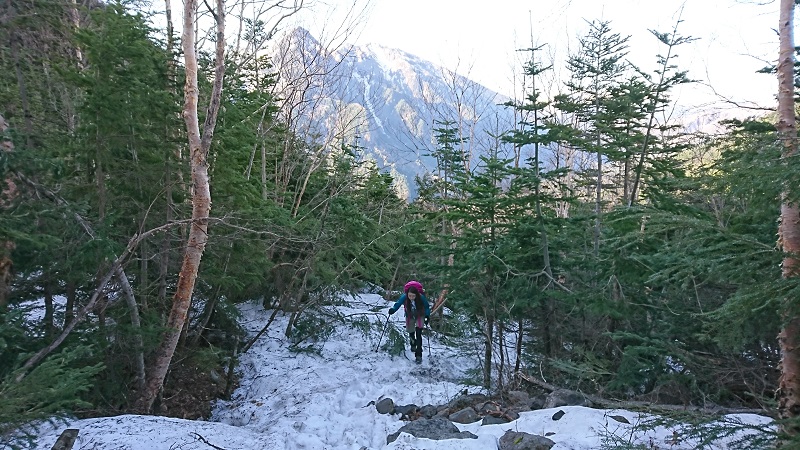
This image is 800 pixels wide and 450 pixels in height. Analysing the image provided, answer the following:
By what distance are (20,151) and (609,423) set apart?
669cm

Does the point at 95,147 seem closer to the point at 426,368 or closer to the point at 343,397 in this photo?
the point at 343,397

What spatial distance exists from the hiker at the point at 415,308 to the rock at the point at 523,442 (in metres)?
4.70

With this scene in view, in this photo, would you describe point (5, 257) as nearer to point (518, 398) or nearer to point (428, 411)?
point (428, 411)

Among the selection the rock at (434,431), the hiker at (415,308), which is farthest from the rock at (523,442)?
the hiker at (415,308)

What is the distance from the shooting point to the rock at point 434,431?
5620mm

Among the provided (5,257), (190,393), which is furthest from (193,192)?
(190,393)

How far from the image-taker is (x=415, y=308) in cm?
1013

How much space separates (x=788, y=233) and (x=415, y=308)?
694 centimetres

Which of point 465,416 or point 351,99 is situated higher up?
point 351,99

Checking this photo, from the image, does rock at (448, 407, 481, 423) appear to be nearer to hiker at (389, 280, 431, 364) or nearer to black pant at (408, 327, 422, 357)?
hiker at (389, 280, 431, 364)

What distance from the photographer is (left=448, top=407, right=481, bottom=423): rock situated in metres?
6.30

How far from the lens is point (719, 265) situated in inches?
159

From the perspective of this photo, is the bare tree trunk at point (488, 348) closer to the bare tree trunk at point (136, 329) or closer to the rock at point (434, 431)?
the rock at point (434, 431)

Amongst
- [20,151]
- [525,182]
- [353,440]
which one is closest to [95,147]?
[20,151]
